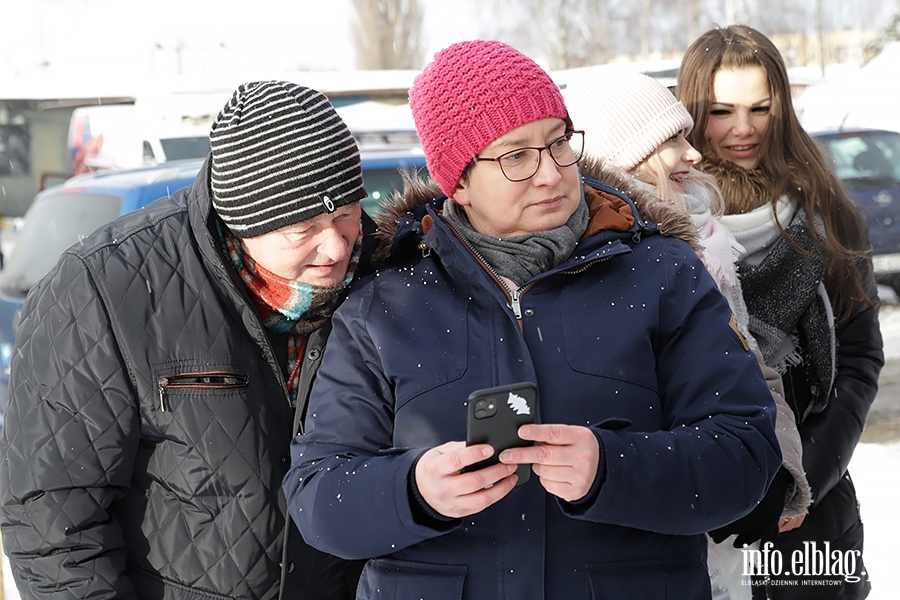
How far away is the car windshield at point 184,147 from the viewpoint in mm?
10281

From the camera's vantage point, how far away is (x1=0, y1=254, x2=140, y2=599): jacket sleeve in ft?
5.67

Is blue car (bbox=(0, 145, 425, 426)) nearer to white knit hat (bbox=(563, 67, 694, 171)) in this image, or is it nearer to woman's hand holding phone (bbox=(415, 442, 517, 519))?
white knit hat (bbox=(563, 67, 694, 171))

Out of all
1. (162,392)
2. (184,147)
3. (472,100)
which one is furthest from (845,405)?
(184,147)

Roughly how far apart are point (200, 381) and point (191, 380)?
0.02 m

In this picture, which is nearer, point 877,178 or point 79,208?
point 79,208

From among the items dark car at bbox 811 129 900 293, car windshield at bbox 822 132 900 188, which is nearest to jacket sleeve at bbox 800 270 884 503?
dark car at bbox 811 129 900 293

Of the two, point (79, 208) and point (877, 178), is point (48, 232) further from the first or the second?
point (877, 178)

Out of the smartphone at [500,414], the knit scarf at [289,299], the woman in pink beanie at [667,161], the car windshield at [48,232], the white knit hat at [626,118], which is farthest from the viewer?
the car windshield at [48,232]

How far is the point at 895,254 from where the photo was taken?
8.89m

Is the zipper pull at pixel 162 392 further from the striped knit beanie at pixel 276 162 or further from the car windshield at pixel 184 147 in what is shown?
the car windshield at pixel 184 147

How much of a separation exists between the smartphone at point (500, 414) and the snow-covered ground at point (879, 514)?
2.99 meters

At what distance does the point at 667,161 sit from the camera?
2.37m

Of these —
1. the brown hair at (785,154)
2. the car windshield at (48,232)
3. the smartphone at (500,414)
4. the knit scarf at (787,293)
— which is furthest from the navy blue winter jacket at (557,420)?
the car windshield at (48,232)

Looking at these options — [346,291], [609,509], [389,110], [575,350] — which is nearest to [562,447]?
[609,509]
